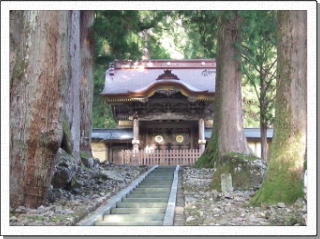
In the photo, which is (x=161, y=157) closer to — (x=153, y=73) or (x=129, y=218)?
(x=153, y=73)

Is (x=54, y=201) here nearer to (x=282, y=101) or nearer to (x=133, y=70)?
(x=282, y=101)

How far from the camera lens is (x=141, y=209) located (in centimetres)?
614

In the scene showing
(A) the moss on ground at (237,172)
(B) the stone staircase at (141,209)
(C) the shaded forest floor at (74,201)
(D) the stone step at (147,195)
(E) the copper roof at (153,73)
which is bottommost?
(D) the stone step at (147,195)

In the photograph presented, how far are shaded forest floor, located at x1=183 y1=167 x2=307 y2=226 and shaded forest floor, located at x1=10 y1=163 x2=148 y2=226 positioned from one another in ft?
4.73

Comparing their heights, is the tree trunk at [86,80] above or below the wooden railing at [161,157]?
above

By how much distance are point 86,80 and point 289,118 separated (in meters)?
7.73

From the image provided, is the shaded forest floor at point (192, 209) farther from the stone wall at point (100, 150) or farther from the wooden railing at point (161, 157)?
the stone wall at point (100, 150)

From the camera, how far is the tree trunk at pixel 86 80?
11956 millimetres

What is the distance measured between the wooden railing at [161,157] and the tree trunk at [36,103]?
35.2 ft

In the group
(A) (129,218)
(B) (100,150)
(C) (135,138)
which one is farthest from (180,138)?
(A) (129,218)

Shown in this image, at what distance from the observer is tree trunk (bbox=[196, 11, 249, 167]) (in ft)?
36.1

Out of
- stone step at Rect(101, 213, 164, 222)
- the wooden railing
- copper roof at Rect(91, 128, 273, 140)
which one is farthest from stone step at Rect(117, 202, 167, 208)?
copper roof at Rect(91, 128, 273, 140)

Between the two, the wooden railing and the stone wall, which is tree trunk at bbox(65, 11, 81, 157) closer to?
the wooden railing

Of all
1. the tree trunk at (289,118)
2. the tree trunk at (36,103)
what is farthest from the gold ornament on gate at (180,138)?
the tree trunk at (36,103)
